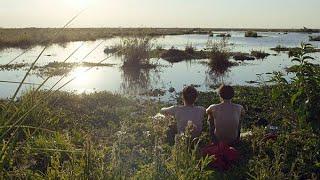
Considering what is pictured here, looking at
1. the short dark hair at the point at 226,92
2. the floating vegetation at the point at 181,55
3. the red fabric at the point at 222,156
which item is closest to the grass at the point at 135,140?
the red fabric at the point at 222,156

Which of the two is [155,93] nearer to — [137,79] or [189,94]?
[137,79]

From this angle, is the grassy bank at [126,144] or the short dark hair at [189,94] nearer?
the grassy bank at [126,144]

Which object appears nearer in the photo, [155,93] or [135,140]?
[135,140]

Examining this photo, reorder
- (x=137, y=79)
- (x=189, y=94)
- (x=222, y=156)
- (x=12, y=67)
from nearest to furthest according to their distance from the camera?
(x=222, y=156) → (x=189, y=94) → (x=137, y=79) → (x=12, y=67)

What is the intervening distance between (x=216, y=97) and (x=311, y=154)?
812 cm

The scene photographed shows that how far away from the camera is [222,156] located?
732 cm

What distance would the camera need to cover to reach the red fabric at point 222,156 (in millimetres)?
7148

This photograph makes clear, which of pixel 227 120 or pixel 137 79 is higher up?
pixel 227 120

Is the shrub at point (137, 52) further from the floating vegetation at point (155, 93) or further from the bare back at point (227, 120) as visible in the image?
the bare back at point (227, 120)

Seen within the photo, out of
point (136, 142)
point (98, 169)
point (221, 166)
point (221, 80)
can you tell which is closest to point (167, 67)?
point (221, 80)

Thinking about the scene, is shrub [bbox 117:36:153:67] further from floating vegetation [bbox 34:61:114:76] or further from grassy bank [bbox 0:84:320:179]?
grassy bank [bbox 0:84:320:179]

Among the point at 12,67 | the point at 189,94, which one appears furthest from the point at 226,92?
the point at 12,67

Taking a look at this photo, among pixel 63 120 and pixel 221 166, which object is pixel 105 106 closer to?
pixel 63 120

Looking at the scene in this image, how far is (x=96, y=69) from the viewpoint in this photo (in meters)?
26.3
